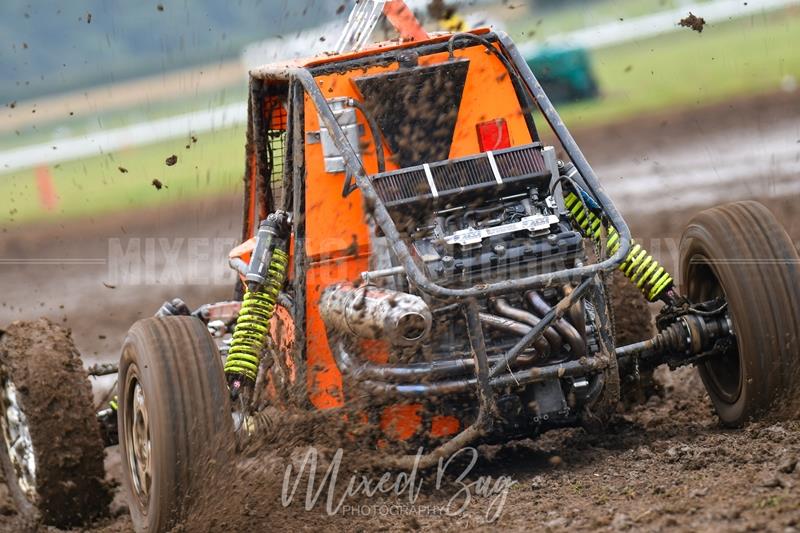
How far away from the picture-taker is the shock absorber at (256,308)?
491cm

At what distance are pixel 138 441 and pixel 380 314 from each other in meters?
1.23

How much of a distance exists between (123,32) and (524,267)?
796cm

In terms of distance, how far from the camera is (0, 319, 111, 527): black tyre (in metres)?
5.19

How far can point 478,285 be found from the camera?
443 cm

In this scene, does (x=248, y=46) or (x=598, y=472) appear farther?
(x=248, y=46)

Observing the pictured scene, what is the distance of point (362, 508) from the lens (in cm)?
461

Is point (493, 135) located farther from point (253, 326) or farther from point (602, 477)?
point (602, 477)

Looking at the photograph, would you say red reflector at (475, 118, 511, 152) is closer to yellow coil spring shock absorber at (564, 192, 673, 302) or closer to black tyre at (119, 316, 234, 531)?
yellow coil spring shock absorber at (564, 192, 673, 302)

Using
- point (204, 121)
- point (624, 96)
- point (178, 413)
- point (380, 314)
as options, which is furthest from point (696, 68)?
point (178, 413)

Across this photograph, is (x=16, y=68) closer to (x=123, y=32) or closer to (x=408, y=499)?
(x=123, y=32)

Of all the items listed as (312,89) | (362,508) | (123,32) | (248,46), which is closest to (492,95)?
(312,89)

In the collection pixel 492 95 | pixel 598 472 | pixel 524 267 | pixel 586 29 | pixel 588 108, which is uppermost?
pixel 586 29

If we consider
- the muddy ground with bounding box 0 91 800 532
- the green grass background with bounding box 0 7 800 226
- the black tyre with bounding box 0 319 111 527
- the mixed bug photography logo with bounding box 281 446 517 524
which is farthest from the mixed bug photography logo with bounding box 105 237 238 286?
the mixed bug photography logo with bounding box 281 446 517 524

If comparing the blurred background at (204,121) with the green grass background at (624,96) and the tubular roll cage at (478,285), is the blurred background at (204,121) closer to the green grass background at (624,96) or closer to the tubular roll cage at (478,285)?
the green grass background at (624,96)
